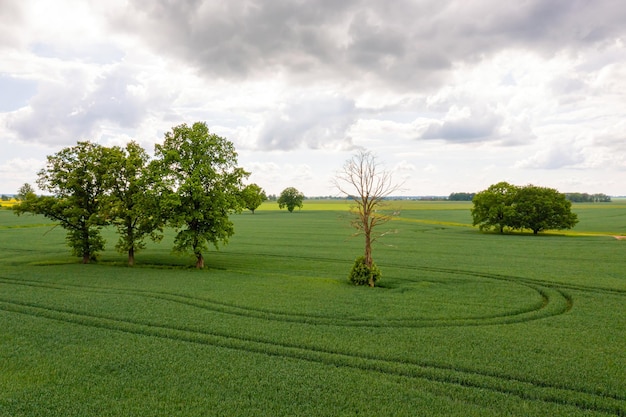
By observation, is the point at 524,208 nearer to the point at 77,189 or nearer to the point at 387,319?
the point at 387,319

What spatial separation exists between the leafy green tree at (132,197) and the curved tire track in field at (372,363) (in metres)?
13.8

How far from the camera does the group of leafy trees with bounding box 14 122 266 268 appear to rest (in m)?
33.8

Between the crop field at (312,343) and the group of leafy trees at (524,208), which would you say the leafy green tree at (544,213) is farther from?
the crop field at (312,343)

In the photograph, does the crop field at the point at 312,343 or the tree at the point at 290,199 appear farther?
the tree at the point at 290,199

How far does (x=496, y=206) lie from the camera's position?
70.3m

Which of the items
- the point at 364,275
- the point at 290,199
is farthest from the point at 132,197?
the point at 290,199

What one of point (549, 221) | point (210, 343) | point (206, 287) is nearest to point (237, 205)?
point (206, 287)

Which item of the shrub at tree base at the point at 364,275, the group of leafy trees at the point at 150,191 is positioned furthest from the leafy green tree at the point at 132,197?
the shrub at tree base at the point at 364,275

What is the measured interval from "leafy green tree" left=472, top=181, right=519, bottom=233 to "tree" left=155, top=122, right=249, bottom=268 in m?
50.8

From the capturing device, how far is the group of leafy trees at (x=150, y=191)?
3375 centimetres

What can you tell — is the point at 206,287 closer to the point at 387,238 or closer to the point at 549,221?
the point at 387,238

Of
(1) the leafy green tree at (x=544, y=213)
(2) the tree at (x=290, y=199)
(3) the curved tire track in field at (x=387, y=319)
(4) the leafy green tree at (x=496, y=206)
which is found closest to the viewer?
(3) the curved tire track in field at (x=387, y=319)

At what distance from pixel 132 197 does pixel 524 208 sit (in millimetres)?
61685

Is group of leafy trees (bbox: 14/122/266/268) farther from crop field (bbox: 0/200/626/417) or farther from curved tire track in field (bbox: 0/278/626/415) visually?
curved tire track in field (bbox: 0/278/626/415)
